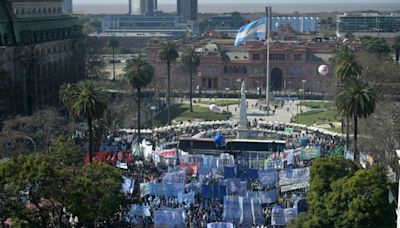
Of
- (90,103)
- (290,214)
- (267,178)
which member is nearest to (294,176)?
(267,178)

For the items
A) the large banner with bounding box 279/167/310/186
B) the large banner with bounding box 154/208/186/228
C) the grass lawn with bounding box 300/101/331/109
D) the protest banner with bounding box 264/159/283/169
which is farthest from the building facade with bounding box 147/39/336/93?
the large banner with bounding box 154/208/186/228

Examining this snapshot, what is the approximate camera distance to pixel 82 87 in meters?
70.6

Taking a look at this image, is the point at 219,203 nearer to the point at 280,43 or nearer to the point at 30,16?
the point at 30,16

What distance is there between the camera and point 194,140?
8331cm

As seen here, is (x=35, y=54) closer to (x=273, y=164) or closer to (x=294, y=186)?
(x=273, y=164)

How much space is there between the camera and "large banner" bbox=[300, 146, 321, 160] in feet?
235

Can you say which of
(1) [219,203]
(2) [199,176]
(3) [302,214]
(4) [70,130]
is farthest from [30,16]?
(3) [302,214]

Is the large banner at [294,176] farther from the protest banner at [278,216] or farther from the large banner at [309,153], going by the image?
the large banner at [309,153]

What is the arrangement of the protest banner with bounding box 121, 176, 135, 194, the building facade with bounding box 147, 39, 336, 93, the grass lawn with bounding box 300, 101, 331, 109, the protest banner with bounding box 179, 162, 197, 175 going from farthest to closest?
the building facade with bounding box 147, 39, 336, 93
the grass lawn with bounding box 300, 101, 331, 109
the protest banner with bounding box 179, 162, 197, 175
the protest banner with bounding box 121, 176, 135, 194

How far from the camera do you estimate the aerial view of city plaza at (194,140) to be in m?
48.2

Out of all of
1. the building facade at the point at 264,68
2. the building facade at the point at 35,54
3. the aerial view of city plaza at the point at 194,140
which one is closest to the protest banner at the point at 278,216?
the aerial view of city plaza at the point at 194,140

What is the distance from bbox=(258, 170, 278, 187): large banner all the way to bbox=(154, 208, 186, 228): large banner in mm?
10966

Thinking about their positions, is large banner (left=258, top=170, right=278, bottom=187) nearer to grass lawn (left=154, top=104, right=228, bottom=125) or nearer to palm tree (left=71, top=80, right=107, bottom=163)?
palm tree (left=71, top=80, right=107, bottom=163)

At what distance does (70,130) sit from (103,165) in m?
28.3
